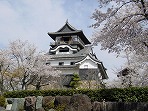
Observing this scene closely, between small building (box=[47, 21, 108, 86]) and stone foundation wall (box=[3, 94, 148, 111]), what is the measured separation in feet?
59.3

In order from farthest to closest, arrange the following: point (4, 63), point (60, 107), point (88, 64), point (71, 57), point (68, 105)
→ point (71, 57)
point (88, 64)
point (4, 63)
point (60, 107)
point (68, 105)

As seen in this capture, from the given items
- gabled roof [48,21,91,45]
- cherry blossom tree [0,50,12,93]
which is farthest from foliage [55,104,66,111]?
gabled roof [48,21,91,45]

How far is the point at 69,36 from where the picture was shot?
143ft

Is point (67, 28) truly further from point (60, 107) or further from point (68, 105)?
→ point (68, 105)

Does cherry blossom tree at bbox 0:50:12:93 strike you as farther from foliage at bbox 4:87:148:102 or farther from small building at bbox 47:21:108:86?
foliage at bbox 4:87:148:102

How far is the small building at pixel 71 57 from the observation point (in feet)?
121

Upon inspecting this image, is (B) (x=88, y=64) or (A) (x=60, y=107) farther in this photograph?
(B) (x=88, y=64)

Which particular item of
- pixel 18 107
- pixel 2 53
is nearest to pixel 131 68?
pixel 18 107

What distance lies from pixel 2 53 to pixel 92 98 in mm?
15115

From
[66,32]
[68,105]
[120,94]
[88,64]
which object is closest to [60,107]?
[68,105]

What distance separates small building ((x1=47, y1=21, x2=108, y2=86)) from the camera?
36781 millimetres

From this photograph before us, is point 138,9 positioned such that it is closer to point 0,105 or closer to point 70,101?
point 70,101

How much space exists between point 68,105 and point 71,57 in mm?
25947

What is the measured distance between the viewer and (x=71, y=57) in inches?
1561
